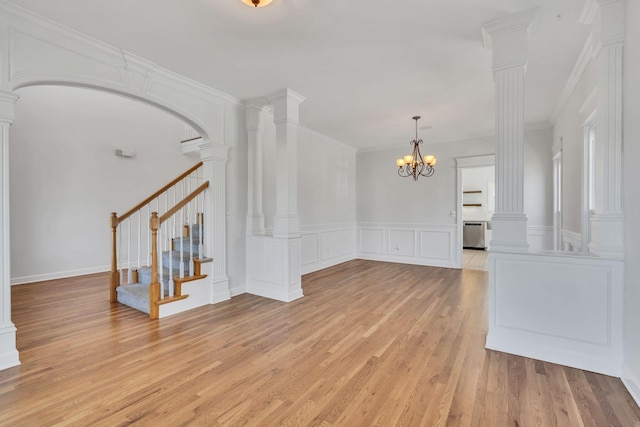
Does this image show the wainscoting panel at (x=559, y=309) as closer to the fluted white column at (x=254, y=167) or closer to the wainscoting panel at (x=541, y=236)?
the fluted white column at (x=254, y=167)

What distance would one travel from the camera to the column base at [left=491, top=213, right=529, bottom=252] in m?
2.50

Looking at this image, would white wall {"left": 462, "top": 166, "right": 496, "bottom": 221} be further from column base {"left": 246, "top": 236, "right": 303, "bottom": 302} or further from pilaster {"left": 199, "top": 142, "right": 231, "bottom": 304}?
pilaster {"left": 199, "top": 142, "right": 231, "bottom": 304}

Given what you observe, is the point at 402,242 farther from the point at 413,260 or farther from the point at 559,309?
the point at 559,309

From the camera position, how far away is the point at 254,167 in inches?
176

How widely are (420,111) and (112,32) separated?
421cm

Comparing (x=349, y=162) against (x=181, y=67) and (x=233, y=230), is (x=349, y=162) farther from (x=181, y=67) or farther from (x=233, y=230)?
(x=181, y=67)

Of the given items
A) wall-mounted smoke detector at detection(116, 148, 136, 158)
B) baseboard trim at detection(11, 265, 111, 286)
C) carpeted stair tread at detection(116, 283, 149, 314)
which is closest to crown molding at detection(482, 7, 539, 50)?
carpeted stair tread at detection(116, 283, 149, 314)

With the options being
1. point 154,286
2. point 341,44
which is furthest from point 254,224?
point 341,44

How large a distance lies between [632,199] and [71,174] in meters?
7.64

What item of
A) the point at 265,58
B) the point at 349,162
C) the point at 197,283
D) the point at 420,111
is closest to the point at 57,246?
the point at 197,283

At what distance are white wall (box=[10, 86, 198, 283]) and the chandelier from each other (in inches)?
217

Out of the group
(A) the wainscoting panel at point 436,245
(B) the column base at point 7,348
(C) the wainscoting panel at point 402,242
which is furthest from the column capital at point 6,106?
(A) the wainscoting panel at point 436,245

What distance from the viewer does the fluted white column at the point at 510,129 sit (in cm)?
248

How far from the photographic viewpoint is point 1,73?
230cm
